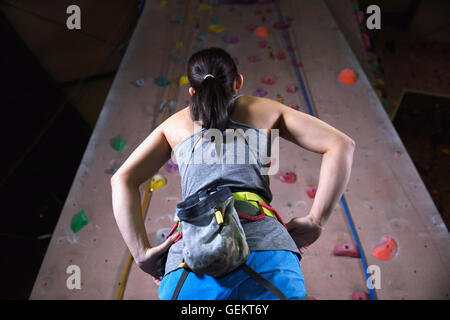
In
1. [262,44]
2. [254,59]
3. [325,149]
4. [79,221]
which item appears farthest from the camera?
[262,44]

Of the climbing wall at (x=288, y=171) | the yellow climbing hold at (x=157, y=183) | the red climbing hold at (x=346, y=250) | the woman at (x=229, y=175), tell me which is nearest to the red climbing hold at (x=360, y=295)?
the climbing wall at (x=288, y=171)

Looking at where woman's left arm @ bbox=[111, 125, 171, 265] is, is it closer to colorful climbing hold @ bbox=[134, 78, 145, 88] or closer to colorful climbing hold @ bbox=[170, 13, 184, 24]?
colorful climbing hold @ bbox=[134, 78, 145, 88]

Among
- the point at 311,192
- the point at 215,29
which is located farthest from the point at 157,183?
the point at 215,29

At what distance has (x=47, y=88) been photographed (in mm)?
3016

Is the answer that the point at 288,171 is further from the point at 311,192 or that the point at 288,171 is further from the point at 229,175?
the point at 229,175

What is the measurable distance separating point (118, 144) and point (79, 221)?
0.54 meters

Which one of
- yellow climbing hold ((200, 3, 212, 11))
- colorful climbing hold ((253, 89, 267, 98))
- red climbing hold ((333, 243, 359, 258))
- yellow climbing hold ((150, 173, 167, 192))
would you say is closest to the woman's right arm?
red climbing hold ((333, 243, 359, 258))

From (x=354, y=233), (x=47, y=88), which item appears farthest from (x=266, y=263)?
(x=47, y=88)

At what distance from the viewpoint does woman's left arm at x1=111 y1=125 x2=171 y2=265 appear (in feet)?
3.54

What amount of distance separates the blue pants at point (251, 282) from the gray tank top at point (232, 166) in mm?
49

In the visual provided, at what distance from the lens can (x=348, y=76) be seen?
231cm

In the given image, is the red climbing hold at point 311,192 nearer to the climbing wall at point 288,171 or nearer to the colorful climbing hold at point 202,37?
the climbing wall at point 288,171

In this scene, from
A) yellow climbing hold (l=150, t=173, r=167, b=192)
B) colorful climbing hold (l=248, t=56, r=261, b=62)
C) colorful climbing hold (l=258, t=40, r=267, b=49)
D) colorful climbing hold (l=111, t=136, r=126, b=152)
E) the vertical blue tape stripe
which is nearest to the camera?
the vertical blue tape stripe

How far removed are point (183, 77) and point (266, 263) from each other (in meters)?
1.87
